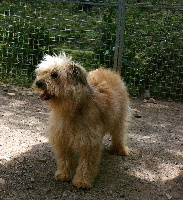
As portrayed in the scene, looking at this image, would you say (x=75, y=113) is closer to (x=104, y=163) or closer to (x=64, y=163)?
(x=64, y=163)

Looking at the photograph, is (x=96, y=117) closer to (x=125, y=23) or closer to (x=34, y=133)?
(x=34, y=133)

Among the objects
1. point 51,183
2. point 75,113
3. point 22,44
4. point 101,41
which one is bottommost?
point 51,183

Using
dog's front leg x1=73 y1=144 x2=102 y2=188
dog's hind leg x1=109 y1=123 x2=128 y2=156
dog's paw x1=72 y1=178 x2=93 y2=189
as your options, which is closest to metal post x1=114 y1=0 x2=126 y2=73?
dog's hind leg x1=109 y1=123 x2=128 y2=156

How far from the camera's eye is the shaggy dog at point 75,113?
161 inches

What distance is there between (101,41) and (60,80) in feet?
14.1

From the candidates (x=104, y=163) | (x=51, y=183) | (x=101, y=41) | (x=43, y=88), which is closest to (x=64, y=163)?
(x=51, y=183)

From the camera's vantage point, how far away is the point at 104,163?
5090 mm

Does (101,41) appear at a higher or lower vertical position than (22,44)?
higher

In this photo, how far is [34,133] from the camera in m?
5.89

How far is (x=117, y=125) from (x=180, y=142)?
1.40m

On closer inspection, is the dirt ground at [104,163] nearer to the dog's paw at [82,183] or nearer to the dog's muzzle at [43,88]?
the dog's paw at [82,183]

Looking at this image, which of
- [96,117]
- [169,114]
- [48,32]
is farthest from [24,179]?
[48,32]

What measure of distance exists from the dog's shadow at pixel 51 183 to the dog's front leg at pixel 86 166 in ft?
0.26

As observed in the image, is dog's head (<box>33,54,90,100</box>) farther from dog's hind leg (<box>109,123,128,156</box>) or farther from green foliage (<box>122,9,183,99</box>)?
green foliage (<box>122,9,183,99</box>)
